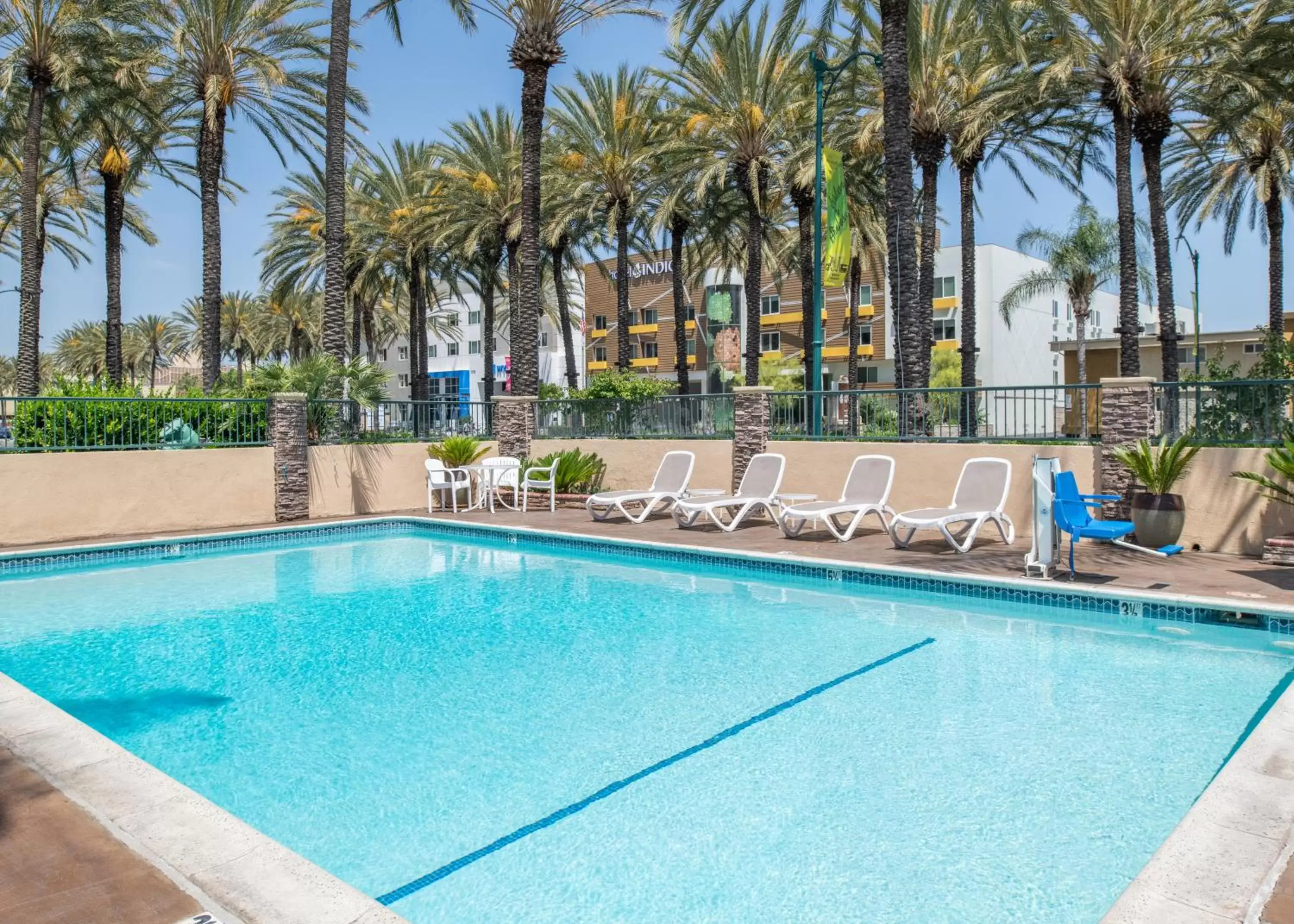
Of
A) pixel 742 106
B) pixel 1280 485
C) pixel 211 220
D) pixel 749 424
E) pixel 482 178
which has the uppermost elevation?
pixel 742 106

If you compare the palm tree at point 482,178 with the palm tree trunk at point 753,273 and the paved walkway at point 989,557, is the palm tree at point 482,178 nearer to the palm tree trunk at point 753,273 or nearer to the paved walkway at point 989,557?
the palm tree trunk at point 753,273

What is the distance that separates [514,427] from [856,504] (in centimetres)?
882

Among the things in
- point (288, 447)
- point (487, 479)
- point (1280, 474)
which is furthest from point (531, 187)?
point (1280, 474)

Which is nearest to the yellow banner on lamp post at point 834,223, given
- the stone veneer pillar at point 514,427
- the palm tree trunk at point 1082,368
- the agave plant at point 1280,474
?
the palm tree trunk at point 1082,368

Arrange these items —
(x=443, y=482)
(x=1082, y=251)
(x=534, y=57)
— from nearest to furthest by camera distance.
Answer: (x=443, y=482), (x=534, y=57), (x=1082, y=251)

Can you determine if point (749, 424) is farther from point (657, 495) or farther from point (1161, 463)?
point (1161, 463)

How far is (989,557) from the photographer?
1123cm

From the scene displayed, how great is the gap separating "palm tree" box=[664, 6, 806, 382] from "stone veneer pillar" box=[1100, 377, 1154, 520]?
602 inches

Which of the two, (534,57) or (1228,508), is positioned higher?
(534,57)

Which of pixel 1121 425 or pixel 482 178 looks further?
pixel 482 178

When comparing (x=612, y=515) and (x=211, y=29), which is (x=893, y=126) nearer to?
(x=612, y=515)

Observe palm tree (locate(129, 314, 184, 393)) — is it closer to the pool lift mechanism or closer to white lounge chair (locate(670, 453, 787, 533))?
white lounge chair (locate(670, 453, 787, 533))

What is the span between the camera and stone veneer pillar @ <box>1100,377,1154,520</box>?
12.0m

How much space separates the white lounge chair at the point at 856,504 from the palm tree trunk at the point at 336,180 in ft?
33.6
